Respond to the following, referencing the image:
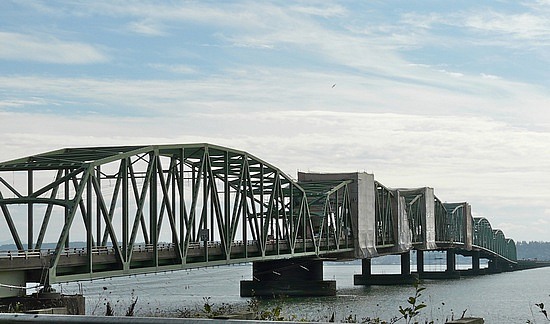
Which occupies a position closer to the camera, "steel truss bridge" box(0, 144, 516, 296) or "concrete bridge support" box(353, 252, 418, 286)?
"steel truss bridge" box(0, 144, 516, 296)

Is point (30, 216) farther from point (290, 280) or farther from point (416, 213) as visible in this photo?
point (416, 213)

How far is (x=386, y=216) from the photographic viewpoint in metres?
161

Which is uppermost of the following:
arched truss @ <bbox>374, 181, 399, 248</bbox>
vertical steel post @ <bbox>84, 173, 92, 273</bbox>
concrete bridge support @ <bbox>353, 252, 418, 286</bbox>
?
arched truss @ <bbox>374, 181, 399, 248</bbox>

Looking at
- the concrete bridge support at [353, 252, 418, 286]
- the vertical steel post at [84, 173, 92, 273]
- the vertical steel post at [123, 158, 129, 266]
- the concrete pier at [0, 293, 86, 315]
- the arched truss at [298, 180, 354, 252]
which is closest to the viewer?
the concrete pier at [0, 293, 86, 315]

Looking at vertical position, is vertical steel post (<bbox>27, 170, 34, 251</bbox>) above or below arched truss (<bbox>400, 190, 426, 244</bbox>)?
below

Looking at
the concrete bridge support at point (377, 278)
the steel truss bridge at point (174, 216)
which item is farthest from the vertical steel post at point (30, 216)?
the concrete bridge support at point (377, 278)

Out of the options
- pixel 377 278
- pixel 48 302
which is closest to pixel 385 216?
pixel 377 278

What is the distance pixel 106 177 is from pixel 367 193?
77693 millimetres

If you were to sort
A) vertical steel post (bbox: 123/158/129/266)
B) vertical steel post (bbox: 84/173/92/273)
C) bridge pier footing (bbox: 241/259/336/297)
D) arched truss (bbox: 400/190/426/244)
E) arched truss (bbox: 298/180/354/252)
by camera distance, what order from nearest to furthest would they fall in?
vertical steel post (bbox: 84/173/92/273) < vertical steel post (bbox: 123/158/129/266) < bridge pier footing (bbox: 241/259/336/297) < arched truss (bbox: 298/180/354/252) < arched truss (bbox: 400/190/426/244)

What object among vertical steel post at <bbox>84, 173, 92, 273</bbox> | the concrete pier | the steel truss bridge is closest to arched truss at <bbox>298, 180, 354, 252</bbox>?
the steel truss bridge

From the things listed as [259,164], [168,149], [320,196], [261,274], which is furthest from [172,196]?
[320,196]

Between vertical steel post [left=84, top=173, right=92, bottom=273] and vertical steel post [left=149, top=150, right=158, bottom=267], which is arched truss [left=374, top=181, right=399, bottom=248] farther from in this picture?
vertical steel post [left=84, top=173, right=92, bottom=273]

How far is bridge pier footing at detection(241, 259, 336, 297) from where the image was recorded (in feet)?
380

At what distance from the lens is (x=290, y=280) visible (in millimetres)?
119000
